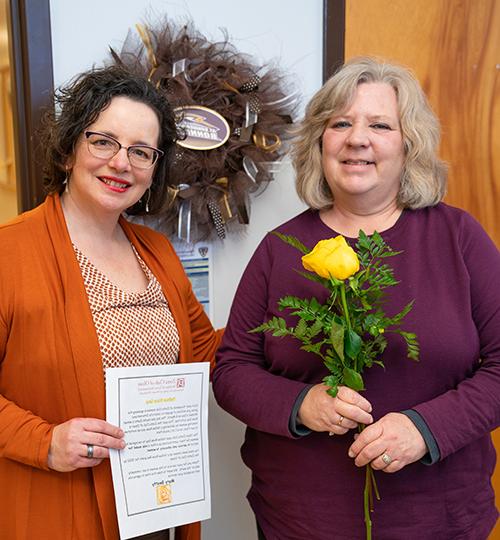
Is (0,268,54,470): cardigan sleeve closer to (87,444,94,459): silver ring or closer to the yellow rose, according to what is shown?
(87,444,94,459): silver ring

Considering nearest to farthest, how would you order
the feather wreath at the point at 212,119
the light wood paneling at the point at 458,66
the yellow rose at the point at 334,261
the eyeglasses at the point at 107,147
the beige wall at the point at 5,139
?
1. the yellow rose at the point at 334,261
2. the eyeglasses at the point at 107,147
3. the beige wall at the point at 5,139
4. the feather wreath at the point at 212,119
5. the light wood paneling at the point at 458,66

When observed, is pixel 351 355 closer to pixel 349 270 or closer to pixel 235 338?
pixel 349 270

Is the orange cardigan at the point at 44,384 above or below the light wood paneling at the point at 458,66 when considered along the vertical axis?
below

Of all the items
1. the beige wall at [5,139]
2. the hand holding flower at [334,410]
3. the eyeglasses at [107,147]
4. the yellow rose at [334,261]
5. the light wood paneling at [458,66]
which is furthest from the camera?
the light wood paneling at [458,66]

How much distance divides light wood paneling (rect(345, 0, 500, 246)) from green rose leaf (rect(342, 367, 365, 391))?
1234 mm

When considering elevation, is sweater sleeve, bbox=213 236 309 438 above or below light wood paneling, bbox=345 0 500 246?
below

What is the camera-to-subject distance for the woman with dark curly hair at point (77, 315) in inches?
46.8

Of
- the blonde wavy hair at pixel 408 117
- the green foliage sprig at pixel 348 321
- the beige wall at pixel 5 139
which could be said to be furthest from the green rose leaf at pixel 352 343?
the beige wall at pixel 5 139

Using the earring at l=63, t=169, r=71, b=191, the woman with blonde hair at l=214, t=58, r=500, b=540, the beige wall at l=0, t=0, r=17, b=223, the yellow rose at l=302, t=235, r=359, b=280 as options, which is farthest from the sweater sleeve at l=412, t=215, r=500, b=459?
the beige wall at l=0, t=0, r=17, b=223

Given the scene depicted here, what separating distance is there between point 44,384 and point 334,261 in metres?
0.62

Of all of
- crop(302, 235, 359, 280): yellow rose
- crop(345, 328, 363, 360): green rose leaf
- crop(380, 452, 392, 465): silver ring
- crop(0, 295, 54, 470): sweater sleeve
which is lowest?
crop(380, 452, 392, 465): silver ring

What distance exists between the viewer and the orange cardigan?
1188 millimetres

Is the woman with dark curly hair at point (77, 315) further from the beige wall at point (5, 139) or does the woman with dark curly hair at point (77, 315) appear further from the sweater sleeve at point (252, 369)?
the beige wall at point (5, 139)

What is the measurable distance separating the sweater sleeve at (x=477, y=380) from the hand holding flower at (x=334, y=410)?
137mm
